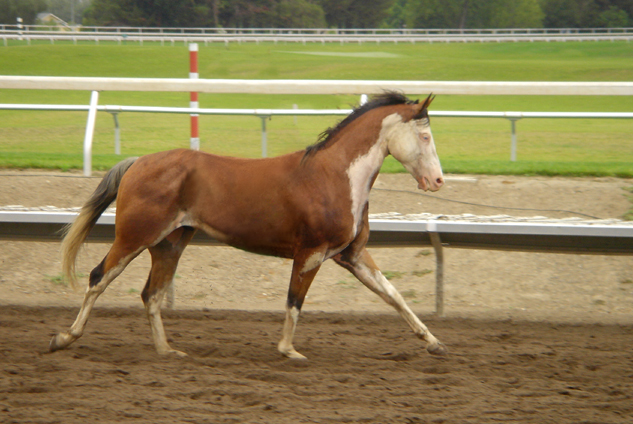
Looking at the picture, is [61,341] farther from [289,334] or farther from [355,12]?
[355,12]

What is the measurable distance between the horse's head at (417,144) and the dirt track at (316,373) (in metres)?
1.08

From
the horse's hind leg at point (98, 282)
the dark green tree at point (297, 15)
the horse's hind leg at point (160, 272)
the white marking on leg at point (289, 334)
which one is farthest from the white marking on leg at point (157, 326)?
the dark green tree at point (297, 15)

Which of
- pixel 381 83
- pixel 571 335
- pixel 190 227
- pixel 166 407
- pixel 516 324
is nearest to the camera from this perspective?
pixel 166 407

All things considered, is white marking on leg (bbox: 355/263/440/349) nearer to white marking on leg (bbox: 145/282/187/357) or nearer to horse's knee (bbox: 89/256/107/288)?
white marking on leg (bbox: 145/282/187/357)

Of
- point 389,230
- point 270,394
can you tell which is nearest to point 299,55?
point 389,230

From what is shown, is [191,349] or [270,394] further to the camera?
[191,349]

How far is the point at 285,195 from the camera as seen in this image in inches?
157

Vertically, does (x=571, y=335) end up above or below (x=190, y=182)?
below

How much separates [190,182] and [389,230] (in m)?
1.79

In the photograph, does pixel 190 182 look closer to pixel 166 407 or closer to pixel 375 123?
pixel 375 123

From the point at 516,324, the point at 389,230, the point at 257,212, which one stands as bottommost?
the point at 516,324

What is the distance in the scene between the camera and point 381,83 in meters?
7.29

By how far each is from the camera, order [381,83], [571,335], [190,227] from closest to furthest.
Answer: [190,227]
[571,335]
[381,83]

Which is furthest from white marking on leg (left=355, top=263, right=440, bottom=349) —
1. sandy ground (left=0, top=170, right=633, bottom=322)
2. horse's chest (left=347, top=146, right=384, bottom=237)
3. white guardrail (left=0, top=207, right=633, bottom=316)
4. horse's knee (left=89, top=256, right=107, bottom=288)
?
horse's knee (left=89, top=256, right=107, bottom=288)
